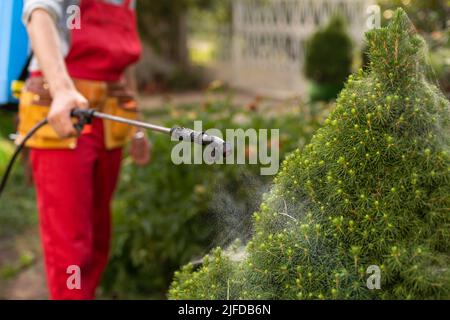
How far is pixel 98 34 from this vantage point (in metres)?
2.56

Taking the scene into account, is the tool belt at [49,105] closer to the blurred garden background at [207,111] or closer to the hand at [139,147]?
the hand at [139,147]

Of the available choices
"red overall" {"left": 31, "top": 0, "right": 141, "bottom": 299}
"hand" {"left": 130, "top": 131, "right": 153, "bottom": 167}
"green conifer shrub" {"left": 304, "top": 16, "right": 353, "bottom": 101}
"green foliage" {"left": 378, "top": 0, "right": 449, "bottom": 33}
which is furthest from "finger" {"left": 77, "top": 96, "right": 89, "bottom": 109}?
"green conifer shrub" {"left": 304, "top": 16, "right": 353, "bottom": 101}

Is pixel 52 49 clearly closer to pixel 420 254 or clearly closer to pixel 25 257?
pixel 420 254

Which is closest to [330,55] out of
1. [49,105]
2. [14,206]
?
[14,206]

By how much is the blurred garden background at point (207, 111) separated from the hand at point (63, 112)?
524mm

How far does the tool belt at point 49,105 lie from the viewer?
2512 millimetres

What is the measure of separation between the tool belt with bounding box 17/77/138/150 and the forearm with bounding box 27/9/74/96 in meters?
0.24

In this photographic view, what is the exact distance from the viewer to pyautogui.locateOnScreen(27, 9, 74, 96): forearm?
7.47 ft

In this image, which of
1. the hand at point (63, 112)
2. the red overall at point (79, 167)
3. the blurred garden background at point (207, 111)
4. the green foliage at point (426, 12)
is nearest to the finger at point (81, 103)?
the hand at point (63, 112)

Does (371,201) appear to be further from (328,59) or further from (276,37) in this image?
(276,37)

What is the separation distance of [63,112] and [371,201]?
1.12 m

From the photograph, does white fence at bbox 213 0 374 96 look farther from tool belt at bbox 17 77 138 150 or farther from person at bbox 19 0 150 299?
person at bbox 19 0 150 299

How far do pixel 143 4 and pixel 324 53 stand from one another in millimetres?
5011

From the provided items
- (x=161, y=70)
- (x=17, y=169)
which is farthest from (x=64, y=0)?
(x=161, y=70)
